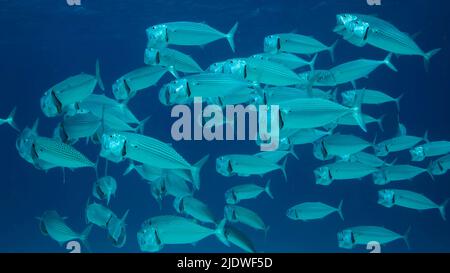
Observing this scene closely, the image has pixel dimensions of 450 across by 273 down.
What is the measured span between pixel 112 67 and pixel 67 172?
8.28 m

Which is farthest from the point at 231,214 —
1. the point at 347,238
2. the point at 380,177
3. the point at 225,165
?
the point at 380,177

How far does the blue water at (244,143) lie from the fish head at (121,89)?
10484 millimetres

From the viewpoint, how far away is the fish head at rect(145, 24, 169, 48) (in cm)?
554

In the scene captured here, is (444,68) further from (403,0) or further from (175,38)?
(175,38)

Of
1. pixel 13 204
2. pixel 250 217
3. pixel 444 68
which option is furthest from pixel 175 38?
pixel 13 204

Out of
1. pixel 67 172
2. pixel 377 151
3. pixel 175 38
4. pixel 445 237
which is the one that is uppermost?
pixel 175 38

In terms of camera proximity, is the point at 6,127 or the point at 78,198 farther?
the point at 6,127

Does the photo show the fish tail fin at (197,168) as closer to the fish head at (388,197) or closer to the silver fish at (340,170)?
the silver fish at (340,170)

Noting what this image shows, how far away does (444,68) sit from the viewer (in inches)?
832

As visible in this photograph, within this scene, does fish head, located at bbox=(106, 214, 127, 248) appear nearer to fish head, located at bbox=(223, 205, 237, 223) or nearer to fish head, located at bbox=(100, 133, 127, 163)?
fish head, located at bbox=(223, 205, 237, 223)

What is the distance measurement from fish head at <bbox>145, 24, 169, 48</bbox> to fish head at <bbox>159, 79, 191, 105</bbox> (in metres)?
1.03
